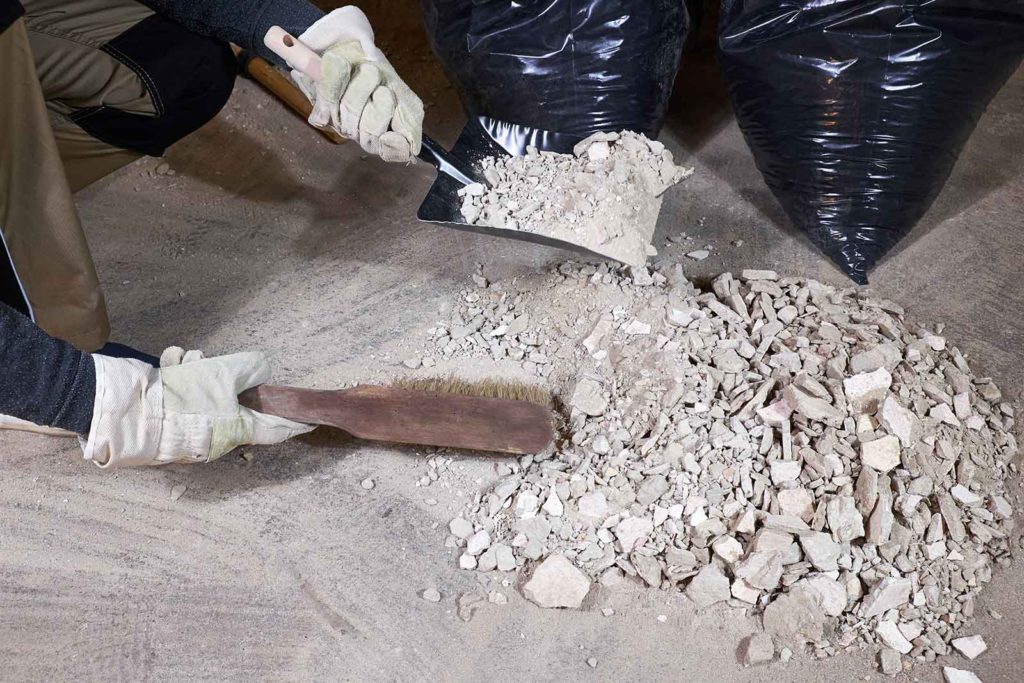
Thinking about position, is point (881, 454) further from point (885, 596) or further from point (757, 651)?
point (757, 651)

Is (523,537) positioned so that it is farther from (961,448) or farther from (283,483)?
(961,448)

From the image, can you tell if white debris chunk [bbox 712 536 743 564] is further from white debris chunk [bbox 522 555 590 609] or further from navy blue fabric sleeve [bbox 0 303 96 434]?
navy blue fabric sleeve [bbox 0 303 96 434]

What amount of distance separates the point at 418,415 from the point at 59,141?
91cm

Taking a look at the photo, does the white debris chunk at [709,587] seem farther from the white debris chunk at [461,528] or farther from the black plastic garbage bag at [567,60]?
the black plastic garbage bag at [567,60]

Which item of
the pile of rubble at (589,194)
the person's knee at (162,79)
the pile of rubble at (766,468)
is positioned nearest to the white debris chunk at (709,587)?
the pile of rubble at (766,468)

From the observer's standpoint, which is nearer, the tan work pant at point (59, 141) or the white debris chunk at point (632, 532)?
the white debris chunk at point (632, 532)

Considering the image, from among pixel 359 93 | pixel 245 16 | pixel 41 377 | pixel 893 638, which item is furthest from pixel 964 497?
pixel 245 16

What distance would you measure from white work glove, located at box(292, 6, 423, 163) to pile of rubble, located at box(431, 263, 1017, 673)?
40cm

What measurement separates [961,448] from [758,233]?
0.60 m

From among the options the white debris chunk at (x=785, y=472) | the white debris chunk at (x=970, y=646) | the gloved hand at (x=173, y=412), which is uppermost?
the gloved hand at (x=173, y=412)

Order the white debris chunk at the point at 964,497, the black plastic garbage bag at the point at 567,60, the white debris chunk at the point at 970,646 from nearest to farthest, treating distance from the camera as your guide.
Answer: the white debris chunk at the point at 970,646
the white debris chunk at the point at 964,497
the black plastic garbage bag at the point at 567,60

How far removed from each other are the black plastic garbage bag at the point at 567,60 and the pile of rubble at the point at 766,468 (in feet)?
1.15

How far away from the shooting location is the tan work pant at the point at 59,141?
1467 mm

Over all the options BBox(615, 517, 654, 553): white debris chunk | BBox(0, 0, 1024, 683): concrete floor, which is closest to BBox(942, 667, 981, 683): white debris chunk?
BBox(0, 0, 1024, 683): concrete floor
